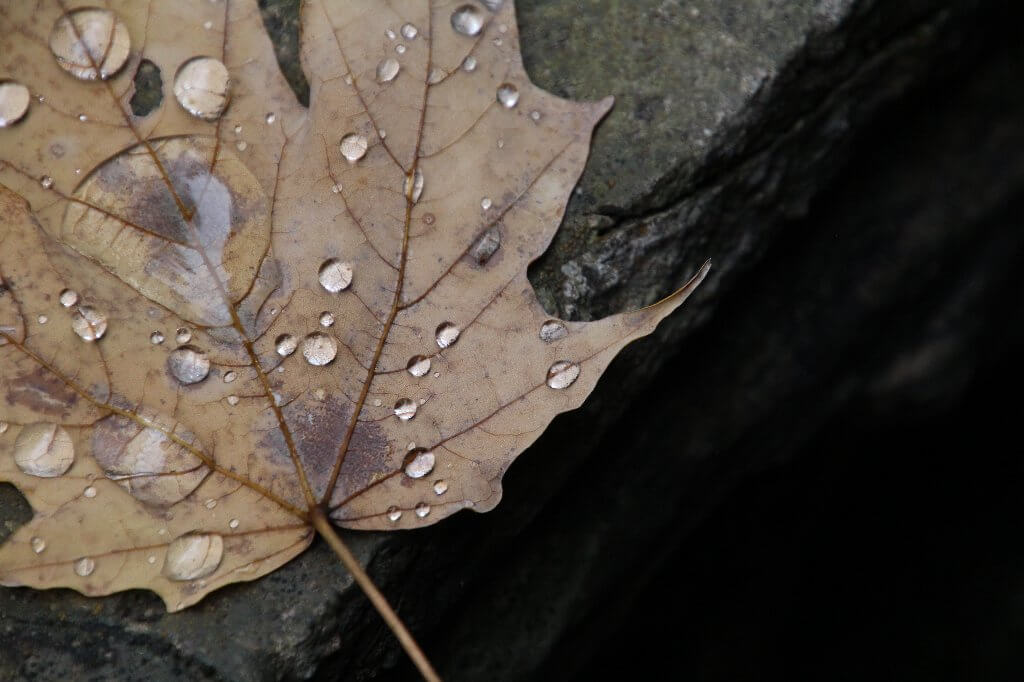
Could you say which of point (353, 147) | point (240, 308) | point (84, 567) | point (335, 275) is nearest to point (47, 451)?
point (84, 567)

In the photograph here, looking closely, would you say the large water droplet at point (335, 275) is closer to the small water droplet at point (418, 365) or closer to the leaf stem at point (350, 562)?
the small water droplet at point (418, 365)

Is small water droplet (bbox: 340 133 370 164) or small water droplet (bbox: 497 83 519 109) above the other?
small water droplet (bbox: 340 133 370 164)

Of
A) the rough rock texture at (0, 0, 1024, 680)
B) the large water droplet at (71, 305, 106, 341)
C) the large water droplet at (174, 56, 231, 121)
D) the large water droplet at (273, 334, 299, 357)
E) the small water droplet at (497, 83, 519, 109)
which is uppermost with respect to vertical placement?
the large water droplet at (174, 56, 231, 121)

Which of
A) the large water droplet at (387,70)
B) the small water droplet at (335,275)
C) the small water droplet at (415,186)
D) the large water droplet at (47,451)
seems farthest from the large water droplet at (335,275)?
the large water droplet at (47,451)

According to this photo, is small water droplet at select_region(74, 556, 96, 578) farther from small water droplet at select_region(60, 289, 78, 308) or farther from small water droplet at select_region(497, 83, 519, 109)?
small water droplet at select_region(497, 83, 519, 109)

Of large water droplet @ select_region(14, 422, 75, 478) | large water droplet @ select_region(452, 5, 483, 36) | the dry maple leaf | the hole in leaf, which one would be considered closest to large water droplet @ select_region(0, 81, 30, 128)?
the dry maple leaf

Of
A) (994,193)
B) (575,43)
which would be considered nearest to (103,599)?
(575,43)

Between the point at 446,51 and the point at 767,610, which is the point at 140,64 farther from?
the point at 767,610
